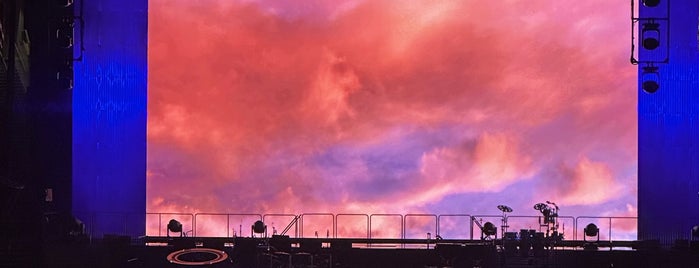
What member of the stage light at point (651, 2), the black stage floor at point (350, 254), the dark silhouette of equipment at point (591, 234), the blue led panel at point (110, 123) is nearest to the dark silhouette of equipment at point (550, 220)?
the black stage floor at point (350, 254)

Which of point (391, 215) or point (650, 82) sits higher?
point (650, 82)

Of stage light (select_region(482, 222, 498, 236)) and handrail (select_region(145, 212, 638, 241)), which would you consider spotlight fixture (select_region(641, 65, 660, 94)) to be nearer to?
handrail (select_region(145, 212, 638, 241))

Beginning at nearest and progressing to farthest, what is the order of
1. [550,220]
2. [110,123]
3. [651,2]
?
[651,2] < [550,220] < [110,123]

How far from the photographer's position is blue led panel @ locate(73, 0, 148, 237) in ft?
62.0

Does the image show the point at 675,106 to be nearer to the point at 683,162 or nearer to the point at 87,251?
the point at 683,162

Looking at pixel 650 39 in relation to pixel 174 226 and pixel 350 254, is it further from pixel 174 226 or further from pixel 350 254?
pixel 174 226

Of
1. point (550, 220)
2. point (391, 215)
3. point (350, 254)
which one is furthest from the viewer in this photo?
point (391, 215)

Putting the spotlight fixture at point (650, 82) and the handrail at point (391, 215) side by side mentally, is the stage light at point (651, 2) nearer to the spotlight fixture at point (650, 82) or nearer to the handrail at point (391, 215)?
the spotlight fixture at point (650, 82)

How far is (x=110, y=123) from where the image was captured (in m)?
19.0

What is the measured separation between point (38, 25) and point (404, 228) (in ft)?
26.9

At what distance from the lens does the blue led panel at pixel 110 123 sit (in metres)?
18.9

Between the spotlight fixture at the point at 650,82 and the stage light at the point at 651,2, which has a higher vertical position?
the stage light at the point at 651,2

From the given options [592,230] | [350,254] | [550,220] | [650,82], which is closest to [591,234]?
[592,230]

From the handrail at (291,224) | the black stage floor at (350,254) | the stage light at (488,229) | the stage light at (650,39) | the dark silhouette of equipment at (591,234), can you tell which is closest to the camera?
the stage light at (650,39)
